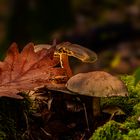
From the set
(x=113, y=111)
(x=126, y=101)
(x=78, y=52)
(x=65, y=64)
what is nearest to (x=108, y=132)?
(x=113, y=111)

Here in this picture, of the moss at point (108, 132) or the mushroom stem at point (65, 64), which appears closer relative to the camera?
the moss at point (108, 132)

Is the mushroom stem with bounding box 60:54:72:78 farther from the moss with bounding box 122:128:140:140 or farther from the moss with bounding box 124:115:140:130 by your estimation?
the moss with bounding box 122:128:140:140

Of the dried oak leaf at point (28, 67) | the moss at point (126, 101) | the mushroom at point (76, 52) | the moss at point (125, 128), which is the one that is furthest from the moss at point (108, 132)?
the mushroom at point (76, 52)

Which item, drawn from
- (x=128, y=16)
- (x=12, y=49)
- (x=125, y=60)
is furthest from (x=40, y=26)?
(x=12, y=49)

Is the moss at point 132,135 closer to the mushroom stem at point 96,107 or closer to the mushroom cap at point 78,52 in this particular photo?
the mushroom stem at point 96,107

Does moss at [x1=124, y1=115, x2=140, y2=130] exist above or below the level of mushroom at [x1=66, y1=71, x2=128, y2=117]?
below

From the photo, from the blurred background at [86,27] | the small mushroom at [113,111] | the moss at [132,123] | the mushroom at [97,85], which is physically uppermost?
the mushroom at [97,85]

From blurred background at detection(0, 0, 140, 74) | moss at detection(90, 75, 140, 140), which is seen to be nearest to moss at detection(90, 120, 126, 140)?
moss at detection(90, 75, 140, 140)

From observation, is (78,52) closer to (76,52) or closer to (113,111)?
(76,52)
